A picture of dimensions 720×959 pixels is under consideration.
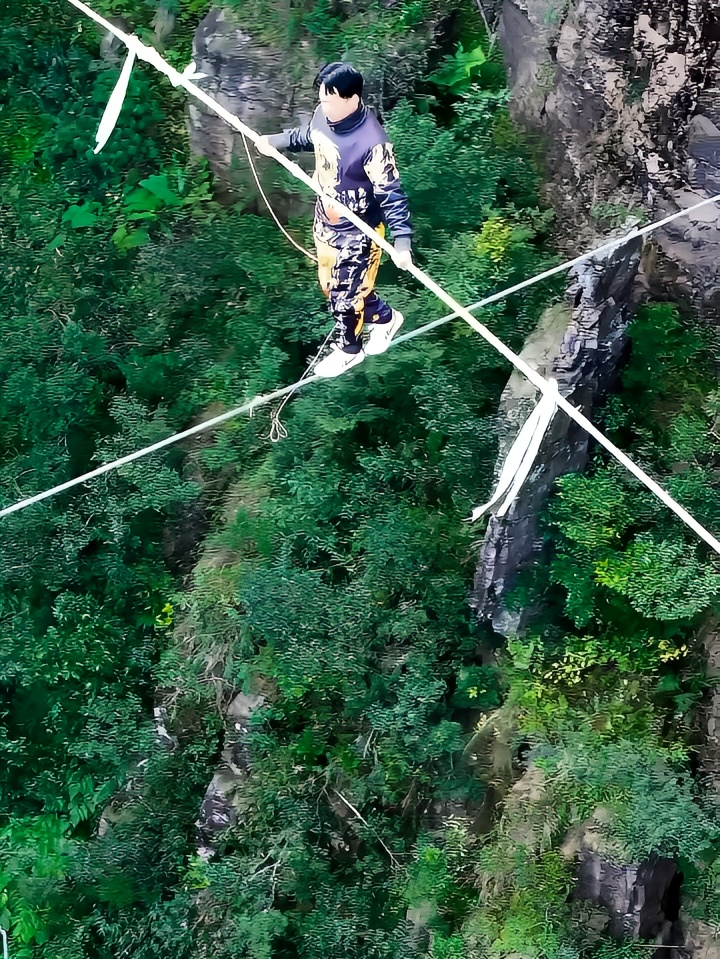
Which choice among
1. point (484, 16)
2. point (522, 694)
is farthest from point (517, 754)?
point (484, 16)

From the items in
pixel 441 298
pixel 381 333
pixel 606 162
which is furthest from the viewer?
pixel 606 162

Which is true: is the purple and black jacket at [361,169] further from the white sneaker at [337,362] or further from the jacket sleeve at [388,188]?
the white sneaker at [337,362]

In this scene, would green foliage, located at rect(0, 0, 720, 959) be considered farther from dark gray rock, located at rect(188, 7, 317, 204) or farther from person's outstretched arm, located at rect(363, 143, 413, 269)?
person's outstretched arm, located at rect(363, 143, 413, 269)

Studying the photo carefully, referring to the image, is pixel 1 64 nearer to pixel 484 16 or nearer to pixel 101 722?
pixel 484 16

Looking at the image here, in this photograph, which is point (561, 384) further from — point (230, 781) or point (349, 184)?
point (230, 781)

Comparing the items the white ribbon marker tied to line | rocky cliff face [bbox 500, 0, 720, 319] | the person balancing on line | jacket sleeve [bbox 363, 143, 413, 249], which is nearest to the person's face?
the person balancing on line

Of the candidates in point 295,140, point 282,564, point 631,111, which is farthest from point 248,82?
point 282,564

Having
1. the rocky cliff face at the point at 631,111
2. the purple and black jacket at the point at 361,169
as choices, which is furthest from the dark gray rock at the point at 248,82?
the purple and black jacket at the point at 361,169
